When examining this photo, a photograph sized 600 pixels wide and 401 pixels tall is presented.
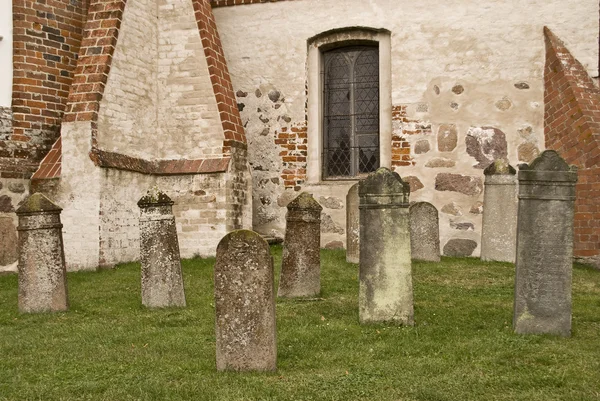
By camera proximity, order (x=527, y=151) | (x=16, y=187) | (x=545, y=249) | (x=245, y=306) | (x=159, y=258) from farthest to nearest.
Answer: (x=527, y=151) < (x=16, y=187) < (x=159, y=258) < (x=545, y=249) < (x=245, y=306)

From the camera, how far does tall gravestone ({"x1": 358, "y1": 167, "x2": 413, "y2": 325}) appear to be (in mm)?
6023

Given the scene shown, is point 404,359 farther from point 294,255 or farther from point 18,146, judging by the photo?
point 18,146

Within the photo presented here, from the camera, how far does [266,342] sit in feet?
15.7

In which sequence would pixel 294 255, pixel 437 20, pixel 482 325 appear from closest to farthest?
pixel 482 325
pixel 294 255
pixel 437 20

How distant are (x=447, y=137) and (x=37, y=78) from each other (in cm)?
715

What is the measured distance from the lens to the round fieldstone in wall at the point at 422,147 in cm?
1255

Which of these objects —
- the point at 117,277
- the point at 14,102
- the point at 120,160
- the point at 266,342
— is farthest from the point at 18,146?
the point at 266,342

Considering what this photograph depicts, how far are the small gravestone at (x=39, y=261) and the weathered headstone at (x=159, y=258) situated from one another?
88 cm

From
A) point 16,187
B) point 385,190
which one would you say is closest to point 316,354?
point 385,190

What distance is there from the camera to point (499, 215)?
35.4 feet

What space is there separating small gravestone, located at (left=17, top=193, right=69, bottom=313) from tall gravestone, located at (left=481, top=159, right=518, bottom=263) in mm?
6583

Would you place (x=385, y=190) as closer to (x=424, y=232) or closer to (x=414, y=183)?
(x=424, y=232)

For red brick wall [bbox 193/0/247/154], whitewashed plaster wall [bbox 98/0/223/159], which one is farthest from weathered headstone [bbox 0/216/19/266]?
red brick wall [bbox 193/0/247/154]

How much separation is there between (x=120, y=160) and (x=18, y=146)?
157 centimetres
